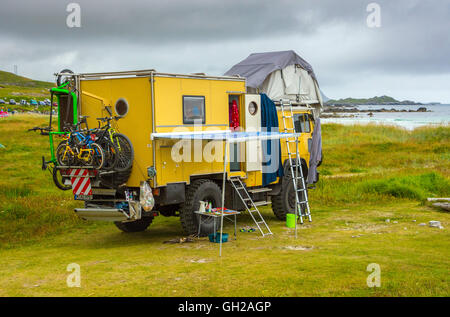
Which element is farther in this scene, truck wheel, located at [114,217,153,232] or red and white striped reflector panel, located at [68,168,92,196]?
truck wheel, located at [114,217,153,232]

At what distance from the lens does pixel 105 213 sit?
10828 millimetres

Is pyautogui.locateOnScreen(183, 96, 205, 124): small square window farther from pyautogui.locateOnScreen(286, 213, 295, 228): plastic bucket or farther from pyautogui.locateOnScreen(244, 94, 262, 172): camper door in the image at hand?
pyautogui.locateOnScreen(286, 213, 295, 228): plastic bucket

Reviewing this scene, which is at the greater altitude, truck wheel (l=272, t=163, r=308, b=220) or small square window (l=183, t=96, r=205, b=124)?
small square window (l=183, t=96, r=205, b=124)

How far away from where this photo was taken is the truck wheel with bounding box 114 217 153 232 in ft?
43.9

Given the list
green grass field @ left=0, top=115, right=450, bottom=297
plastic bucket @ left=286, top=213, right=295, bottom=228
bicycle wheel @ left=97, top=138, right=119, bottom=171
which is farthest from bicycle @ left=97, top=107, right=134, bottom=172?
plastic bucket @ left=286, top=213, right=295, bottom=228

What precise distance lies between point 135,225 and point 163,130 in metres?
3.41

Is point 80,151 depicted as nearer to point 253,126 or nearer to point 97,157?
point 97,157

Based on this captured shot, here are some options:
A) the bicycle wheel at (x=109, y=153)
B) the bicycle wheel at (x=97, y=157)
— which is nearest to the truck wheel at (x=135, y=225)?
the bicycle wheel at (x=109, y=153)

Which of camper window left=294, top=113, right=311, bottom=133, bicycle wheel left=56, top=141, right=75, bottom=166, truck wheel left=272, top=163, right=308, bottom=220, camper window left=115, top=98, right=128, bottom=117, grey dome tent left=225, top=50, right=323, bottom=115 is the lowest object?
truck wheel left=272, top=163, right=308, bottom=220

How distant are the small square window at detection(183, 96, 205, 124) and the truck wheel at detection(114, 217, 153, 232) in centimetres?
293

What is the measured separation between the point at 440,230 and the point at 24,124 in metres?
33.2

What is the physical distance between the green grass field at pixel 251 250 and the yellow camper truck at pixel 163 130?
88 centimetres

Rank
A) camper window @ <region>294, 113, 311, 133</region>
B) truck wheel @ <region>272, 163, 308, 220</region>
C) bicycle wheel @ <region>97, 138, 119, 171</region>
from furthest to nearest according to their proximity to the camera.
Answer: camper window @ <region>294, 113, 311, 133</region> → truck wheel @ <region>272, 163, 308, 220</region> → bicycle wheel @ <region>97, 138, 119, 171</region>
